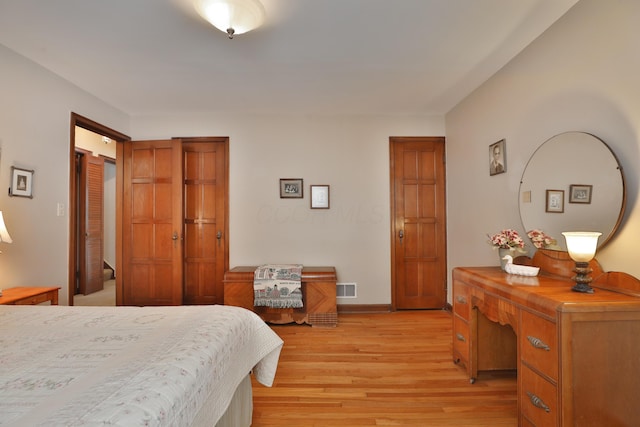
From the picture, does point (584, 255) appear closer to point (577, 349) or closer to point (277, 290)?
point (577, 349)

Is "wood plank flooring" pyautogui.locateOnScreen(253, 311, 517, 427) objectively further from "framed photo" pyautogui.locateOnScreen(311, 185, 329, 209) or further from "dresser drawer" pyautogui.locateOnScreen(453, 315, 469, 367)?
"framed photo" pyautogui.locateOnScreen(311, 185, 329, 209)

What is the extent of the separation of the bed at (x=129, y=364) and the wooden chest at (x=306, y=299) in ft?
5.59

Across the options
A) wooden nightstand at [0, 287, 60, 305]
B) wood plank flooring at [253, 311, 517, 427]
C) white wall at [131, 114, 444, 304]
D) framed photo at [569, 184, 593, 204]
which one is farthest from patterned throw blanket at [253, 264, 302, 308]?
framed photo at [569, 184, 593, 204]

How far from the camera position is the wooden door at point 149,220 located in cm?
376

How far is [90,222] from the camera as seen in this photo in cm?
486

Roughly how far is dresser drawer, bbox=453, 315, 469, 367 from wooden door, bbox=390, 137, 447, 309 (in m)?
1.41

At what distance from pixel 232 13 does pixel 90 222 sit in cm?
456

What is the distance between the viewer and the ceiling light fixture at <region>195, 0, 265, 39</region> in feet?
5.85

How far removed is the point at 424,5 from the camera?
1888 millimetres

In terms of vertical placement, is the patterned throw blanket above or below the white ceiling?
below

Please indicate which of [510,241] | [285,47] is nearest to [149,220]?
[285,47]

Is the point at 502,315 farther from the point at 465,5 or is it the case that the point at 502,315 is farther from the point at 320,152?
the point at 320,152

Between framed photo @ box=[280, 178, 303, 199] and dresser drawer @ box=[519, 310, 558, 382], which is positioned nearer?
dresser drawer @ box=[519, 310, 558, 382]

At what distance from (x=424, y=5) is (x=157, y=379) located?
2311 mm
